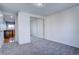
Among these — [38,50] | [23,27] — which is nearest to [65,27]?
[38,50]

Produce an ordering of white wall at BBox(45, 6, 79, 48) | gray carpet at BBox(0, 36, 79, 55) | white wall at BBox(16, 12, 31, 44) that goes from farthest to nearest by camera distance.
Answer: white wall at BBox(16, 12, 31, 44)
white wall at BBox(45, 6, 79, 48)
gray carpet at BBox(0, 36, 79, 55)

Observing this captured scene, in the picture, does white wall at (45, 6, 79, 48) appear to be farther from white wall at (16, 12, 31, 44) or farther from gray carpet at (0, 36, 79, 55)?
white wall at (16, 12, 31, 44)

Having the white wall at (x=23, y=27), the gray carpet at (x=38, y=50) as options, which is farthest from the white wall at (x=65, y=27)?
the white wall at (x=23, y=27)

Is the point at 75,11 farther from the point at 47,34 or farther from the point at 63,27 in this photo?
the point at 47,34

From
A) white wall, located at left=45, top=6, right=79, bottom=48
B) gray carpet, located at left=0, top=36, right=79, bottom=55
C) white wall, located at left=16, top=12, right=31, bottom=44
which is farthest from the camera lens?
white wall, located at left=16, top=12, right=31, bottom=44

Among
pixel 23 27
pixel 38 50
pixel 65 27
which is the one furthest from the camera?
pixel 23 27

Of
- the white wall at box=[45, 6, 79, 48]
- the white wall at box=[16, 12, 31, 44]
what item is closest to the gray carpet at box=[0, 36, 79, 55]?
the white wall at box=[45, 6, 79, 48]

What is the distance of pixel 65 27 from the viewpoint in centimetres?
490

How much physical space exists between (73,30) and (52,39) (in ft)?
6.82

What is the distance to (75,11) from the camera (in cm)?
422

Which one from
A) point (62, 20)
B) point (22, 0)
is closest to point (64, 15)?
point (62, 20)

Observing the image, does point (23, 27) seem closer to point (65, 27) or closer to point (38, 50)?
point (38, 50)

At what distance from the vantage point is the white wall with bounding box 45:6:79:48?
13.8 ft

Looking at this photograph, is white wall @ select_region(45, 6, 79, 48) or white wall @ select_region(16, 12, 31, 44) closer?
white wall @ select_region(45, 6, 79, 48)
